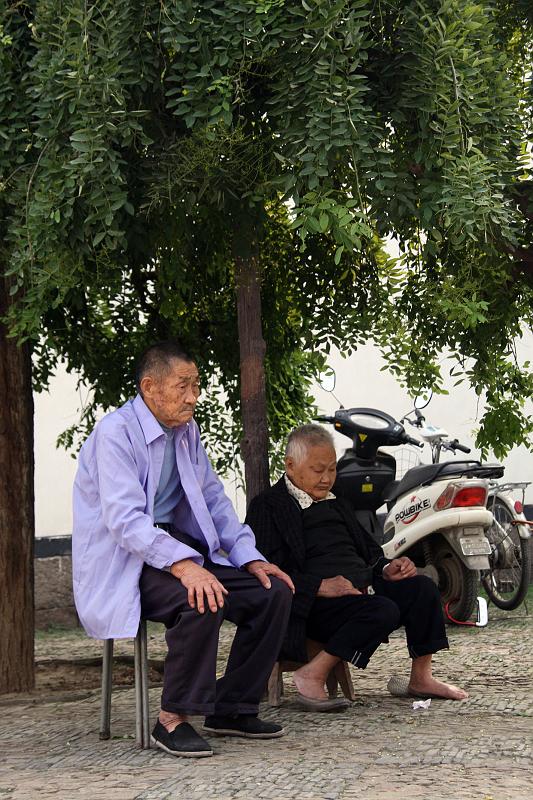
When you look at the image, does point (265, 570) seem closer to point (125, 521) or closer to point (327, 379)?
point (125, 521)

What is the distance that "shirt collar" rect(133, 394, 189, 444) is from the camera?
499 centimetres

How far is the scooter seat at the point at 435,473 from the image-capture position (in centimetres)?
885

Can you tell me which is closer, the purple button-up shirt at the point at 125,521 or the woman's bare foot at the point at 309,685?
the purple button-up shirt at the point at 125,521

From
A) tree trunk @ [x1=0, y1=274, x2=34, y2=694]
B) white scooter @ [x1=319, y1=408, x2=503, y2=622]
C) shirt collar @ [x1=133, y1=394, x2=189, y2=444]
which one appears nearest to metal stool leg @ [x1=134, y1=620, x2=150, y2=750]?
shirt collar @ [x1=133, y1=394, x2=189, y2=444]

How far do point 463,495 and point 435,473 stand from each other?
1.40 feet

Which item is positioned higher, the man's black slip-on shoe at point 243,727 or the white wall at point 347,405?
the white wall at point 347,405

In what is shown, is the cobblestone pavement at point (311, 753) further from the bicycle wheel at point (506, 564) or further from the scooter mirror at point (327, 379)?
the bicycle wheel at point (506, 564)

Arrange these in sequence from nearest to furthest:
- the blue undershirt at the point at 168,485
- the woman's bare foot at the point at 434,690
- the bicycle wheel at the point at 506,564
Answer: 1. the blue undershirt at the point at 168,485
2. the woman's bare foot at the point at 434,690
3. the bicycle wheel at the point at 506,564

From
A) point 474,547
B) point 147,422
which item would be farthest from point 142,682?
point 474,547

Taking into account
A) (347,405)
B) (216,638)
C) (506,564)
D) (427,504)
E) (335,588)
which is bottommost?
(216,638)

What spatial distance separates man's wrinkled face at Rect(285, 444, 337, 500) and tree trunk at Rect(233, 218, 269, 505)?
1.38 feet

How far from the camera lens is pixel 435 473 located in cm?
901

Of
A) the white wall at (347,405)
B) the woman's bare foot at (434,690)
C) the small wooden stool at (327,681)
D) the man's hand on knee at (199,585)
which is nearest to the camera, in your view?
the man's hand on knee at (199,585)

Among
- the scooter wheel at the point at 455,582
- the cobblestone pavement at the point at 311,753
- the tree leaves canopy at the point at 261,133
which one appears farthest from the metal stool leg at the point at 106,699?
the scooter wheel at the point at 455,582
